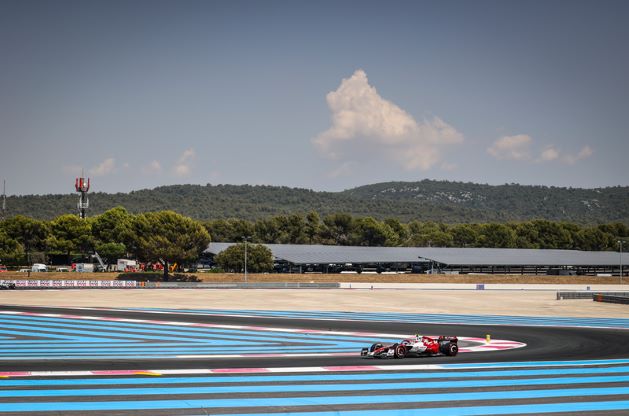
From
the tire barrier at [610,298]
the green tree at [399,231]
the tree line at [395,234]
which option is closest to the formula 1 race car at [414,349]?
the tire barrier at [610,298]

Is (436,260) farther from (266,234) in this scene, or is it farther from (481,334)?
(481,334)

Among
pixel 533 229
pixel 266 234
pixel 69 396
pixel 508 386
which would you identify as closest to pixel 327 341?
pixel 508 386

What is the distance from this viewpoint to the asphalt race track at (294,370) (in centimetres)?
1952

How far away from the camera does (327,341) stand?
3547 cm

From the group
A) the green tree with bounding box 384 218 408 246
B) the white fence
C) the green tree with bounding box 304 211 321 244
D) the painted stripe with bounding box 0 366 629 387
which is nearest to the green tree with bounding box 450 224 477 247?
the green tree with bounding box 384 218 408 246

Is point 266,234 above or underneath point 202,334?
above

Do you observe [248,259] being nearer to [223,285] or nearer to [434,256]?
[223,285]

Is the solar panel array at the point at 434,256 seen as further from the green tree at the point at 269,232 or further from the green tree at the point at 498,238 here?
the green tree at the point at 498,238

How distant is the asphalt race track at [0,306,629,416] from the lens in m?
19.5

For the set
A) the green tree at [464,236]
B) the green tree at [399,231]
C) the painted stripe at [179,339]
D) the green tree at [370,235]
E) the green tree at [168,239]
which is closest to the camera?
the painted stripe at [179,339]

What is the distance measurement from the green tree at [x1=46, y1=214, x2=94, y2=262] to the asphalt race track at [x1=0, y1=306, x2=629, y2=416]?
3601 inches

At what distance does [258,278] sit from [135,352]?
73259 mm

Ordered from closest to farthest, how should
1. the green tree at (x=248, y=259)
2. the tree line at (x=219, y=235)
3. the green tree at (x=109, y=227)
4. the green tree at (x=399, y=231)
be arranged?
the green tree at (x=248, y=259) → the tree line at (x=219, y=235) → the green tree at (x=109, y=227) → the green tree at (x=399, y=231)

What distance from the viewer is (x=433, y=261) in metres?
120
